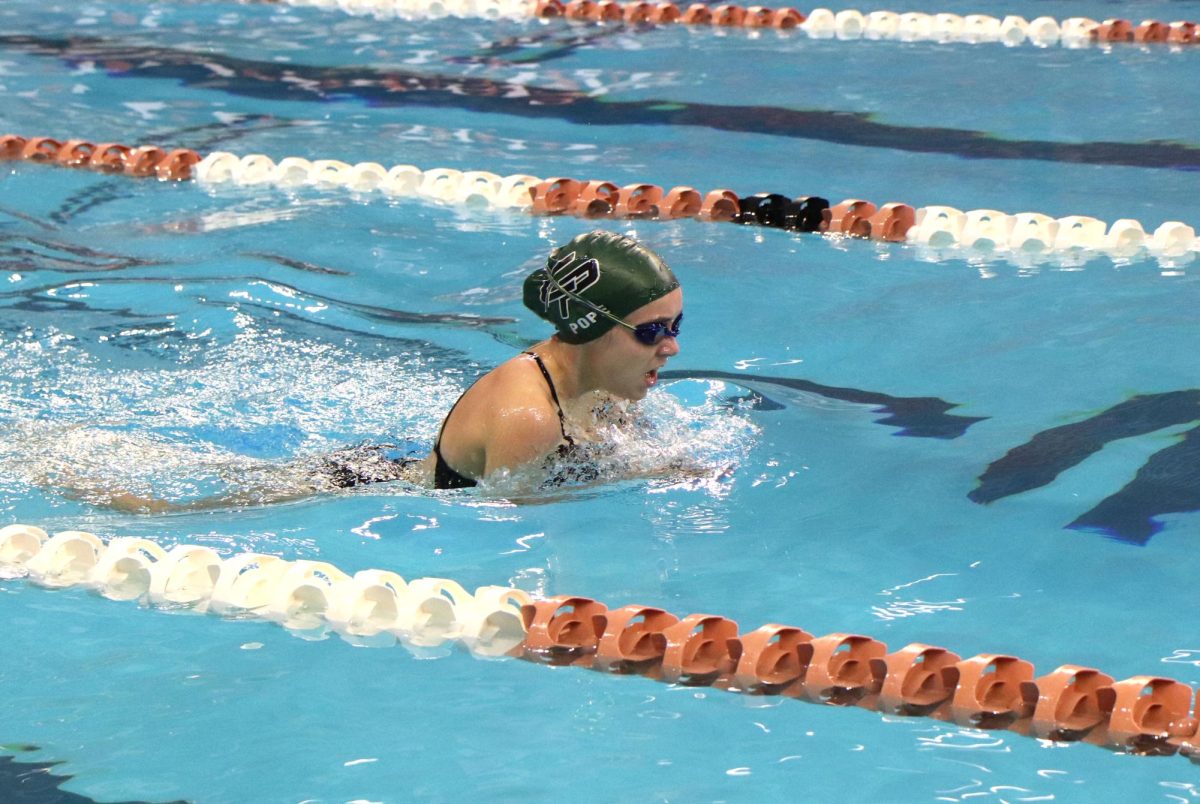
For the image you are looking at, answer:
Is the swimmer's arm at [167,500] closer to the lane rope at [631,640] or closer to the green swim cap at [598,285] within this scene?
the lane rope at [631,640]

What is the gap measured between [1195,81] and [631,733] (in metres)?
6.66

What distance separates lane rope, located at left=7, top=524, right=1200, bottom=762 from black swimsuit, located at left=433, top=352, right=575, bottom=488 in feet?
1.82

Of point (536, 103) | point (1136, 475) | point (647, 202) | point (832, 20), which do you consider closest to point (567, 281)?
point (1136, 475)

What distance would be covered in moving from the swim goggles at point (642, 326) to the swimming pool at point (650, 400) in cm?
41

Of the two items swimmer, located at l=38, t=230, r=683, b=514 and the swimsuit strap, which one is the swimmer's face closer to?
swimmer, located at l=38, t=230, r=683, b=514

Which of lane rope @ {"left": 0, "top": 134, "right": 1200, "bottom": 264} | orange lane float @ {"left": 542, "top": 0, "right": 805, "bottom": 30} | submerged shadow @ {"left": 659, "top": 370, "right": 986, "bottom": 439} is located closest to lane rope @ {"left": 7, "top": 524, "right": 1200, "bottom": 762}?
submerged shadow @ {"left": 659, "top": 370, "right": 986, "bottom": 439}

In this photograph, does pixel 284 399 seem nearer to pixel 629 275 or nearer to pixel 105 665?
pixel 629 275

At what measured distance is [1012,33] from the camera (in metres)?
9.60

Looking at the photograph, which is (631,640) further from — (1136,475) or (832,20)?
(832,20)

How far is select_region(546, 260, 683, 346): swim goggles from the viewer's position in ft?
13.3

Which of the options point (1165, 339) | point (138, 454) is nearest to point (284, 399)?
point (138, 454)

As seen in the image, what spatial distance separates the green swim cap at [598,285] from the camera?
405cm

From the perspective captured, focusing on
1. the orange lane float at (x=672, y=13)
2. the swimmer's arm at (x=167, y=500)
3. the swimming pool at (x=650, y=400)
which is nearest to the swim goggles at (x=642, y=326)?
the swimming pool at (x=650, y=400)

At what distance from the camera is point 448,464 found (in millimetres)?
4152
